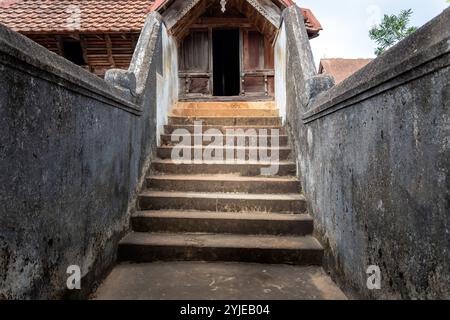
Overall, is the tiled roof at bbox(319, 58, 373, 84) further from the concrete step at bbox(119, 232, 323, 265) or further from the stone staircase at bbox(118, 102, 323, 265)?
the concrete step at bbox(119, 232, 323, 265)

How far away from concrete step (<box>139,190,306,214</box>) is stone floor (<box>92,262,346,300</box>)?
852 millimetres

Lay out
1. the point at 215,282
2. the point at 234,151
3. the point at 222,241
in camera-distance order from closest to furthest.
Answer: the point at 215,282
the point at 222,241
the point at 234,151

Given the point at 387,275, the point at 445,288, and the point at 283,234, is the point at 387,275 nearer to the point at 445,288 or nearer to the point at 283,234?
the point at 445,288

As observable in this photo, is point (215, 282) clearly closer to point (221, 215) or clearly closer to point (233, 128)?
point (221, 215)

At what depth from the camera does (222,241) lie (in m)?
3.41

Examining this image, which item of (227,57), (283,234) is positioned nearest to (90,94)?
(283,234)

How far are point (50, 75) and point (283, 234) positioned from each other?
2.83m

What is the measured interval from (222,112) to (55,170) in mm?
4477

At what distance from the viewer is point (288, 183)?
424 centimetres

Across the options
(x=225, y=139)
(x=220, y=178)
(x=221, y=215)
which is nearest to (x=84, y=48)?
(x=225, y=139)

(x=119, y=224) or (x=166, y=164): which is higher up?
(x=166, y=164)

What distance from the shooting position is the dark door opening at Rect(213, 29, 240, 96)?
1270cm

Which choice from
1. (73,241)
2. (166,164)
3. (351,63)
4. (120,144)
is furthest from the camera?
(351,63)

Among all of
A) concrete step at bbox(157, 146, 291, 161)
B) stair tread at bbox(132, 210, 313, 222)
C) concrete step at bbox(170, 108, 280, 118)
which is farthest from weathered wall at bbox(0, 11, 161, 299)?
concrete step at bbox(170, 108, 280, 118)
